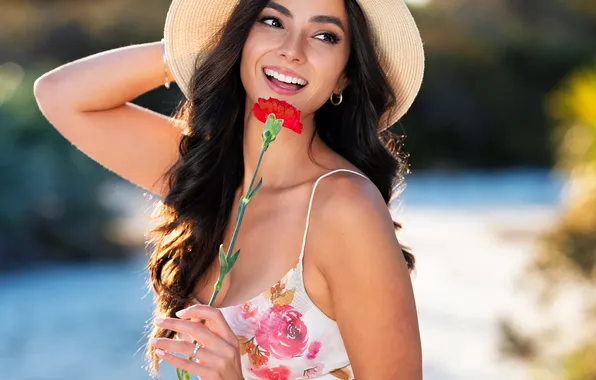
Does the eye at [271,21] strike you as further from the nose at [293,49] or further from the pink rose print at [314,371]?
the pink rose print at [314,371]

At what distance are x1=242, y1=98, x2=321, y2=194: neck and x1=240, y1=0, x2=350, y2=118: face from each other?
18 cm

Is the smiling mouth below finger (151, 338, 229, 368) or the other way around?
the other way around

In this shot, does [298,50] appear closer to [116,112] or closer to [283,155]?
[283,155]

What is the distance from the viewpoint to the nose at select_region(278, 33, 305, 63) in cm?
233

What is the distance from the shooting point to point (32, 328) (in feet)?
25.8

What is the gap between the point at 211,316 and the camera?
191cm

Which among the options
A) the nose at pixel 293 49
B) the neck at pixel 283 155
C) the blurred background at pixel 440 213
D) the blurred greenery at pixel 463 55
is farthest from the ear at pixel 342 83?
the blurred greenery at pixel 463 55

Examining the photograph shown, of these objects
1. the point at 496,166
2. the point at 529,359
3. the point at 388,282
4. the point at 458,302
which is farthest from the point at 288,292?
the point at 496,166

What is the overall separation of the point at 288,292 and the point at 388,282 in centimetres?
28

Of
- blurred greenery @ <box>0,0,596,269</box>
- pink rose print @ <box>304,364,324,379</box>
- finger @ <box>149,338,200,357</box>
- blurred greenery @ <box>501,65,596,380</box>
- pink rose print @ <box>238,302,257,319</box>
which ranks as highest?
finger @ <box>149,338,200,357</box>

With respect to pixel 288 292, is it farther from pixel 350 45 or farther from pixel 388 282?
pixel 350 45

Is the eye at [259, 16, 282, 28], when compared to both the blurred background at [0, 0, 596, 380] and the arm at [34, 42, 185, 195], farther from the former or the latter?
the blurred background at [0, 0, 596, 380]

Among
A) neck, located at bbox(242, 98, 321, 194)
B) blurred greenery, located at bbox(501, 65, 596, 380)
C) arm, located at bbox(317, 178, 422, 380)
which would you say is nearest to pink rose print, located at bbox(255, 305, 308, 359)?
arm, located at bbox(317, 178, 422, 380)

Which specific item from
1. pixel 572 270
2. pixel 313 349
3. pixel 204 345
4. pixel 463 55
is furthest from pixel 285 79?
pixel 463 55
